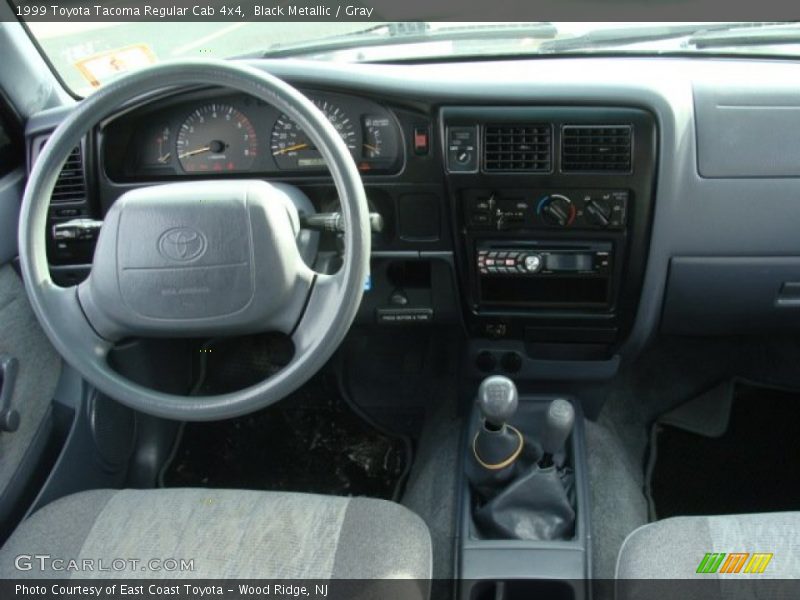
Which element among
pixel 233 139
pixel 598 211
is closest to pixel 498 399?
pixel 598 211

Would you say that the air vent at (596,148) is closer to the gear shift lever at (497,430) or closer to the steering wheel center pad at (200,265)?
the gear shift lever at (497,430)

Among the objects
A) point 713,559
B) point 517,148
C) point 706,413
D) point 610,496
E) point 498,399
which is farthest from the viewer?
point 706,413

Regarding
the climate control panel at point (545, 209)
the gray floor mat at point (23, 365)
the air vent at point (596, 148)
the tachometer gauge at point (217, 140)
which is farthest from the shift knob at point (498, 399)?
the gray floor mat at point (23, 365)

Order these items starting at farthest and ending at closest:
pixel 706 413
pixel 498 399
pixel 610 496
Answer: pixel 706 413 < pixel 610 496 < pixel 498 399

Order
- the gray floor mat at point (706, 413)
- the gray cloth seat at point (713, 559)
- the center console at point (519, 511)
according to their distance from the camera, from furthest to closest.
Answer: the gray floor mat at point (706, 413)
the center console at point (519, 511)
the gray cloth seat at point (713, 559)

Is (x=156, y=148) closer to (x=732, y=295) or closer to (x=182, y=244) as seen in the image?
(x=182, y=244)

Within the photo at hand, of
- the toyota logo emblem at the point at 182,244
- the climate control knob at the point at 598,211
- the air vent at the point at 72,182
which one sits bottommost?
the climate control knob at the point at 598,211

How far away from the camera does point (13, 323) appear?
1.75 metres

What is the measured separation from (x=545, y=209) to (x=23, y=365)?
4.08 ft

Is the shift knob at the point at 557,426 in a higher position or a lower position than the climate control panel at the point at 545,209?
lower

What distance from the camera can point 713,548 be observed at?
1.23 m

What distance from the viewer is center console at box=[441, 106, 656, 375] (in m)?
1.57

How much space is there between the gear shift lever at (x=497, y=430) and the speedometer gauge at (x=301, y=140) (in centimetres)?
60

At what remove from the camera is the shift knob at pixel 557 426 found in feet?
5.13
